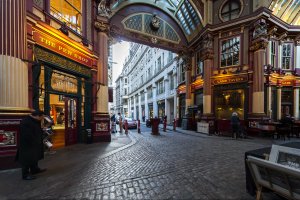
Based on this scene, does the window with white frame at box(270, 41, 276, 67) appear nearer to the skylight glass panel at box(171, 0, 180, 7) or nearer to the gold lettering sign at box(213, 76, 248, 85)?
the gold lettering sign at box(213, 76, 248, 85)

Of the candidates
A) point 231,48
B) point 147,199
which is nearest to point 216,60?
point 231,48

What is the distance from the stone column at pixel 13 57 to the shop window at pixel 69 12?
7.41 ft

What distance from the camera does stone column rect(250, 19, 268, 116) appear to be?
13.6 meters

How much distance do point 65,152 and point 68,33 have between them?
5509 millimetres

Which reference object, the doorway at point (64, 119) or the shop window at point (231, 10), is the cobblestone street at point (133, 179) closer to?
the doorway at point (64, 119)

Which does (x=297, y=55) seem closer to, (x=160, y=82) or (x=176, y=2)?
(x=176, y=2)

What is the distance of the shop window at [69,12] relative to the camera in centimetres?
860

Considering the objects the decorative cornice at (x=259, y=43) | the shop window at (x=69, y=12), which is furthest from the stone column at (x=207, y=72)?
the shop window at (x=69, y=12)

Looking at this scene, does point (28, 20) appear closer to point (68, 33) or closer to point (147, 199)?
point (68, 33)

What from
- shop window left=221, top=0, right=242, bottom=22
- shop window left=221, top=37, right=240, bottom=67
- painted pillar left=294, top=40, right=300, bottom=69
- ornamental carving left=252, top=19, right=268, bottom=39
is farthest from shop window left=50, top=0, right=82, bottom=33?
painted pillar left=294, top=40, right=300, bottom=69

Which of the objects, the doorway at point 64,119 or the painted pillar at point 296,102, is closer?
the doorway at point 64,119

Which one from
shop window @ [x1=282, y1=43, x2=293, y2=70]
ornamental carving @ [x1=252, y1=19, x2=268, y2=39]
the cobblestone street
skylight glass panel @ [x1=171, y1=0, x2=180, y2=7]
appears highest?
skylight glass panel @ [x1=171, y1=0, x2=180, y2=7]

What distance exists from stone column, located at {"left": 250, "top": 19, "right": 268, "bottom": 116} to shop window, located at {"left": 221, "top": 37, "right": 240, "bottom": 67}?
1.37m

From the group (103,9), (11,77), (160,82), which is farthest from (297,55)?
(11,77)
